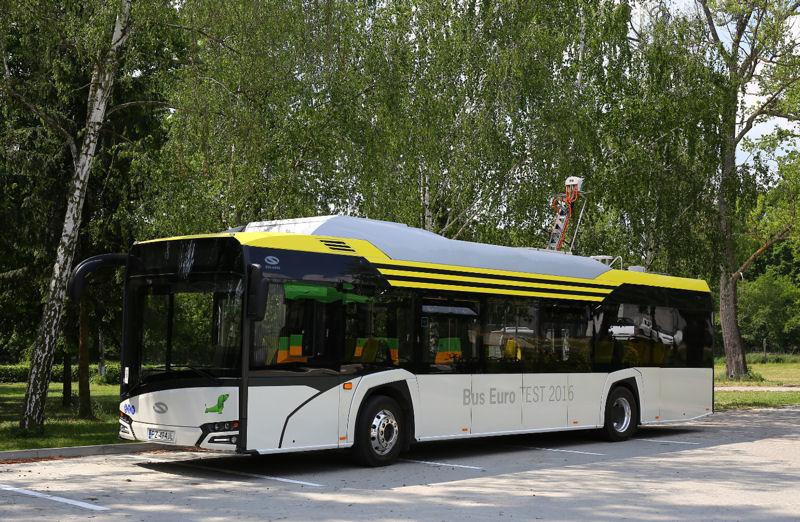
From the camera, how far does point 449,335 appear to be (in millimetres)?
15219

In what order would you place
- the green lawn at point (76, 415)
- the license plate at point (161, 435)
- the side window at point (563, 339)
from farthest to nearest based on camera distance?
the side window at point (563, 339) < the green lawn at point (76, 415) < the license plate at point (161, 435)

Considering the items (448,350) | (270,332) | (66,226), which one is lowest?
(448,350)

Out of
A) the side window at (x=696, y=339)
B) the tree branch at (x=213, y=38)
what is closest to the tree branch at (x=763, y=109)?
the side window at (x=696, y=339)

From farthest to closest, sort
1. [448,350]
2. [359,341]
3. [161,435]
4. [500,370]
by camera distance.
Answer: [500,370] → [448,350] → [359,341] → [161,435]

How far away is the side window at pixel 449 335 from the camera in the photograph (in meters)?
14.9

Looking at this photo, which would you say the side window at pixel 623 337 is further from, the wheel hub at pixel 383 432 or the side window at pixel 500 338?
the wheel hub at pixel 383 432

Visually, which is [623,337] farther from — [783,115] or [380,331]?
[783,115]

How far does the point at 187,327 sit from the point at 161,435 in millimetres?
1354

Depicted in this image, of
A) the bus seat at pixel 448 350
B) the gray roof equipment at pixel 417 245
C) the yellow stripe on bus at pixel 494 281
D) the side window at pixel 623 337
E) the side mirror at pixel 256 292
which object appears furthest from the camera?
the side window at pixel 623 337

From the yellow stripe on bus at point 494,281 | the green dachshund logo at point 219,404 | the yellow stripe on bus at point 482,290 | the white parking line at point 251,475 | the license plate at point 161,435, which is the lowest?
the white parking line at point 251,475

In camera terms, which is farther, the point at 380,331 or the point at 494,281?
the point at 494,281

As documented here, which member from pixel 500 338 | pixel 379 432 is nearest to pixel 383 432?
pixel 379 432

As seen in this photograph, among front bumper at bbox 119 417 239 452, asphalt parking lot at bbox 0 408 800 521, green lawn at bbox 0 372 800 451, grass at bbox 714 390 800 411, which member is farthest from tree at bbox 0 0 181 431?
grass at bbox 714 390 800 411

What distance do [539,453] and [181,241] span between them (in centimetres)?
675
